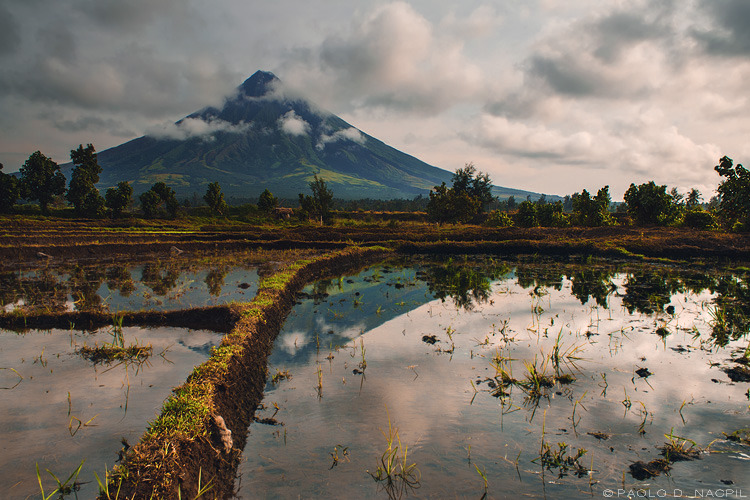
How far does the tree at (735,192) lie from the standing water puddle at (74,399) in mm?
40736

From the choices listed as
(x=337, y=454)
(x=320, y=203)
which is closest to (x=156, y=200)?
(x=320, y=203)

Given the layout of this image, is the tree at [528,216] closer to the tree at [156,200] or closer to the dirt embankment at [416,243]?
the dirt embankment at [416,243]

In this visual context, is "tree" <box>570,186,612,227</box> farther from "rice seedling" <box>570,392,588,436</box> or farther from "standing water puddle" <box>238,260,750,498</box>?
"rice seedling" <box>570,392,588,436</box>

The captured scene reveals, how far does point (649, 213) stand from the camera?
4166 cm

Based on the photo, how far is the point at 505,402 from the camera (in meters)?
6.90

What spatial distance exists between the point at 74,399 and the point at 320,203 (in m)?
54.3

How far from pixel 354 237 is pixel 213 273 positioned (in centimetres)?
1778

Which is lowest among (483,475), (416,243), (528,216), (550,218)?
(483,475)

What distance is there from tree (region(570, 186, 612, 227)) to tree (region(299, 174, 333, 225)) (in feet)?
125

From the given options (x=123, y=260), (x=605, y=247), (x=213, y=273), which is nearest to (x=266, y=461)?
(x=213, y=273)

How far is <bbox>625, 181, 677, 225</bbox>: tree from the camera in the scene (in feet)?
133

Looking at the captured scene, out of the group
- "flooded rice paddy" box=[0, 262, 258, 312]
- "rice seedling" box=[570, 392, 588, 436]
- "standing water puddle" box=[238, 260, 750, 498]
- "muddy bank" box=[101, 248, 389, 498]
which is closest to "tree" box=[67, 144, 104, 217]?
"flooded rice paddy" box=[0, 262, 258, 312]

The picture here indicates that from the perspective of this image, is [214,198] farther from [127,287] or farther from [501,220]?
[127,287]

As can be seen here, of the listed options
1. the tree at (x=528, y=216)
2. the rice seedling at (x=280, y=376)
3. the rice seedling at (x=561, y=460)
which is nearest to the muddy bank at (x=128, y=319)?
the rice seedling at (x=280, y=376)
